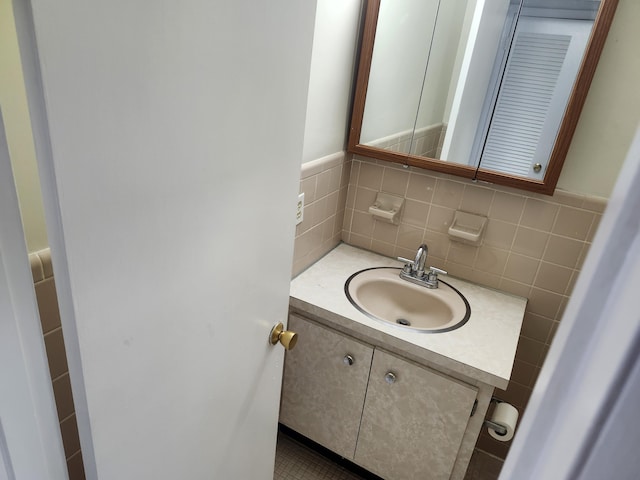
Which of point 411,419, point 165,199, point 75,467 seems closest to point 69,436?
point 75,467

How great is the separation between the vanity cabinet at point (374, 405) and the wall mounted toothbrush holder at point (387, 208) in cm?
52

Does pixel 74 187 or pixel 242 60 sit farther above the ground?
pixel 242 60

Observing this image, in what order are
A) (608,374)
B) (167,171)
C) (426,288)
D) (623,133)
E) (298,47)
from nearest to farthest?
(608,374), (167,171), (298,47), (623,133), (426,288)

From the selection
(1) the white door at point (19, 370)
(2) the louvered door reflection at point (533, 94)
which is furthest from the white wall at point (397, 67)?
(1) the white door at point (19, 370)

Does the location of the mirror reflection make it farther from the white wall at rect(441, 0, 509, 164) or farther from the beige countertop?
the beige countertop

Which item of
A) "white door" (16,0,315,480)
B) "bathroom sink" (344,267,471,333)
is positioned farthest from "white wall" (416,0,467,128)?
"white door" (16,0,315,480)

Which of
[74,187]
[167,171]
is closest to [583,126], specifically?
[167,171]

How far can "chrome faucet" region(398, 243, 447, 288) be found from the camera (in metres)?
1.52

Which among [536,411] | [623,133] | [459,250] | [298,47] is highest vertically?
[298,47]

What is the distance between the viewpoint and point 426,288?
1.53 metres

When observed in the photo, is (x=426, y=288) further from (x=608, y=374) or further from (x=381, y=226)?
(x=608, y=374)

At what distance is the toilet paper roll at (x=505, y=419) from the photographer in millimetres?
1250

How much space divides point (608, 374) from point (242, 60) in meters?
0.62

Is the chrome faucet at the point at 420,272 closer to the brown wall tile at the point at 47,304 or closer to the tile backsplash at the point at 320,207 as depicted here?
the tile backsplash at the point at 320,207
